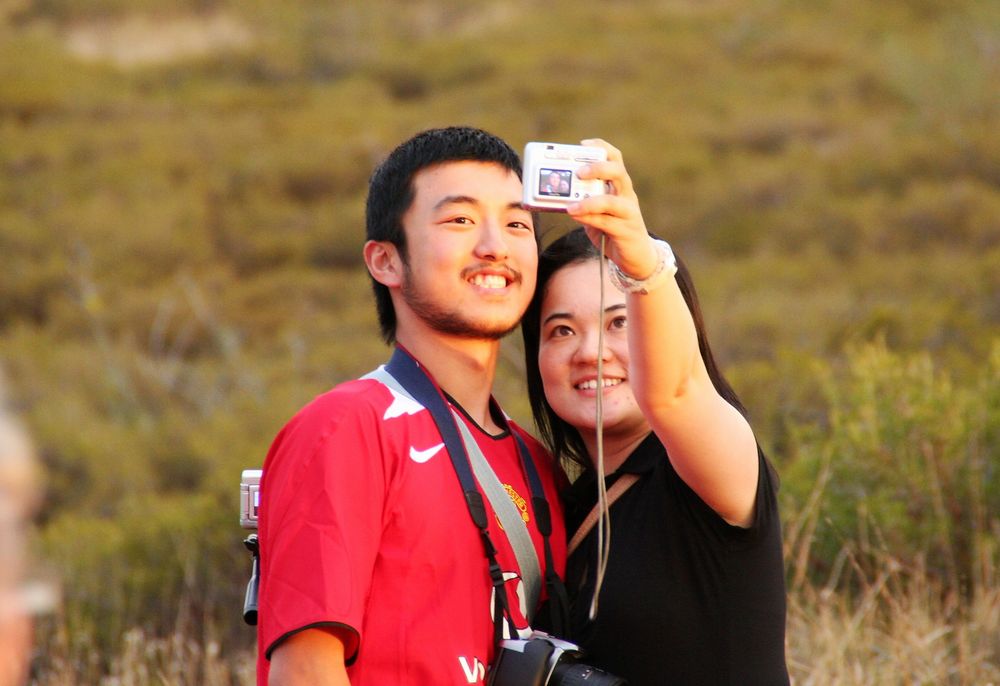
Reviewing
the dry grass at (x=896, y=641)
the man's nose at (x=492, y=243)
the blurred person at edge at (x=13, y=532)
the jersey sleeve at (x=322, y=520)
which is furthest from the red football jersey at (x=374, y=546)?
the dry grass at (x=896, y=641)

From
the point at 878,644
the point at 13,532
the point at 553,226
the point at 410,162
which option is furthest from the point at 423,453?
the point at 878,644

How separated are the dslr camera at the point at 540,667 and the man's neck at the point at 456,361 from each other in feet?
1.76

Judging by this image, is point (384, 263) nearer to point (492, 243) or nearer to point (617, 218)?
point (492, 243)

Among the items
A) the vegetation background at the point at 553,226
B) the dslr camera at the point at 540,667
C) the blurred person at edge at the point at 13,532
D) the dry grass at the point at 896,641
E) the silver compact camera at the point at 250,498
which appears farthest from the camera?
the vegetation background at the point at 553,226

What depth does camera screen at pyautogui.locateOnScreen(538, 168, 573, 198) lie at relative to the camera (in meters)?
1.98

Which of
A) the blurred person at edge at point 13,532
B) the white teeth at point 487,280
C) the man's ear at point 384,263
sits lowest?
the blurred person at edge at point 13,532

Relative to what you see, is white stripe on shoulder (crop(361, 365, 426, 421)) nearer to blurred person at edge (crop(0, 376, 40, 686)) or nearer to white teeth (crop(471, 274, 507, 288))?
white teeth (crop(471, 274, 507, 288))

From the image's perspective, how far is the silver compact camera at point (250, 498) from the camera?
2.48 metres

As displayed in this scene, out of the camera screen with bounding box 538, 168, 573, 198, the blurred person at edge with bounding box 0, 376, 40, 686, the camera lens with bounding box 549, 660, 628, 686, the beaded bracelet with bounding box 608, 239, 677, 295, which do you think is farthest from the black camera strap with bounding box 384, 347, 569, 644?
the blurred person at edge with bounding box 0, 376, 40, 686

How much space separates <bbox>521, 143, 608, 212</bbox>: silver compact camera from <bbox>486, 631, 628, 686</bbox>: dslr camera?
0.75 metres

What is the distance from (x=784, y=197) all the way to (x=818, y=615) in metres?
13.2

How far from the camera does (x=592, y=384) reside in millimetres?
2834

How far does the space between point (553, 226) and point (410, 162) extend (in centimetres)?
82

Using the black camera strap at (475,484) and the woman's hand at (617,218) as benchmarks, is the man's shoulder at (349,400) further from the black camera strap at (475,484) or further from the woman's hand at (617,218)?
the woman's hand at (617,218)
